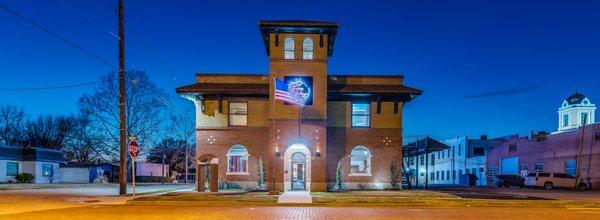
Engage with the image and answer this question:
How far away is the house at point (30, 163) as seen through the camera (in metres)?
57.7

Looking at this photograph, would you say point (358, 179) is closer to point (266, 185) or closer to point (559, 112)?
point (266, 185)

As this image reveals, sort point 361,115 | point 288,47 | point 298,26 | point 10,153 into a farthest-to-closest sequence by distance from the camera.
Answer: point 10,153
point 361,115
point 288,47
point 298,26

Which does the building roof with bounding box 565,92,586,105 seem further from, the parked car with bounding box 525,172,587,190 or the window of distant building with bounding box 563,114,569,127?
the parked car with bounding box 525,172,587,190

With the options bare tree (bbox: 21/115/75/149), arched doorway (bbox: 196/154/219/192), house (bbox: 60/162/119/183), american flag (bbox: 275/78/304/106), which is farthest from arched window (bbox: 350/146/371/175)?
bare tree (bbox: 21/115/75/149)

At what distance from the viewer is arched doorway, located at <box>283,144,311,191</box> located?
33.0 metres

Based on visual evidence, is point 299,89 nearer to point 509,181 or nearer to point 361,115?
point 361,115

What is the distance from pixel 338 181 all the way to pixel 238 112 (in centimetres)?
736

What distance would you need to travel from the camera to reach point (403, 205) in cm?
2328

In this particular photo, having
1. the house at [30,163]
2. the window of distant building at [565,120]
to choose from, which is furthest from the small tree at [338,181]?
the window of distant building at [565,120]

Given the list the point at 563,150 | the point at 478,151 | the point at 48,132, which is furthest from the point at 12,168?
the point at 478,151

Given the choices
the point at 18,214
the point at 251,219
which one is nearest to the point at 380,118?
the point at 251,219

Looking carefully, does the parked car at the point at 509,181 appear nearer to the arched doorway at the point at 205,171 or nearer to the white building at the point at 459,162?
the white building at the point at 459,162

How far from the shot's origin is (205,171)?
32469 millimetres

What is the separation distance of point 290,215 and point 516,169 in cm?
4837
